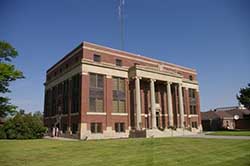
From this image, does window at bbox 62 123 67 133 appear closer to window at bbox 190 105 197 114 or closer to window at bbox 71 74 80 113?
window at bbox 71 74 80 113

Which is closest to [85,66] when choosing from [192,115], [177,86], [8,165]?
[177,86]

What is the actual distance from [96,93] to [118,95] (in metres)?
4.51

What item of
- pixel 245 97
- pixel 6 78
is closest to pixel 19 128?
pixel 6 78

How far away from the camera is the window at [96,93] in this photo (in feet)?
118

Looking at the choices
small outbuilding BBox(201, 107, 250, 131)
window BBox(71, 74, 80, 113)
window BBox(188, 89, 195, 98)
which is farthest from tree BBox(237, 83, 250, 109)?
window BBox(71, 74, 80, 113)

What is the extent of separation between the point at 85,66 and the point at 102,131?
10927mm

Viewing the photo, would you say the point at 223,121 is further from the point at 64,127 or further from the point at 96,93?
the point at 64,127

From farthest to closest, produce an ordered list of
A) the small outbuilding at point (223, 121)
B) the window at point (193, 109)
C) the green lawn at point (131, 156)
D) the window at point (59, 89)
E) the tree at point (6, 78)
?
the small outbuilding at point (223, 121)
the window at point (193, 109)
the window at point (59, 89)
the tree at point (6, 78)
the green lawn at point (131, 156)

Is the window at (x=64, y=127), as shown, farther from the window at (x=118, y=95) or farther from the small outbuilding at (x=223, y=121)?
the small outbuilding at (x=223, y=121)

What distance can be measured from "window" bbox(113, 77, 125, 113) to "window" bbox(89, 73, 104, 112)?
2.70m

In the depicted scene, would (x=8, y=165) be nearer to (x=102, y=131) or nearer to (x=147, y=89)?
(x=102, y=131)

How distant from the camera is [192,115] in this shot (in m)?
52.8

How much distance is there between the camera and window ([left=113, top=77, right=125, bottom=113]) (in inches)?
1531

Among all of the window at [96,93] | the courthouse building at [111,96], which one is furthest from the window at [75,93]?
the window at [96,93]
